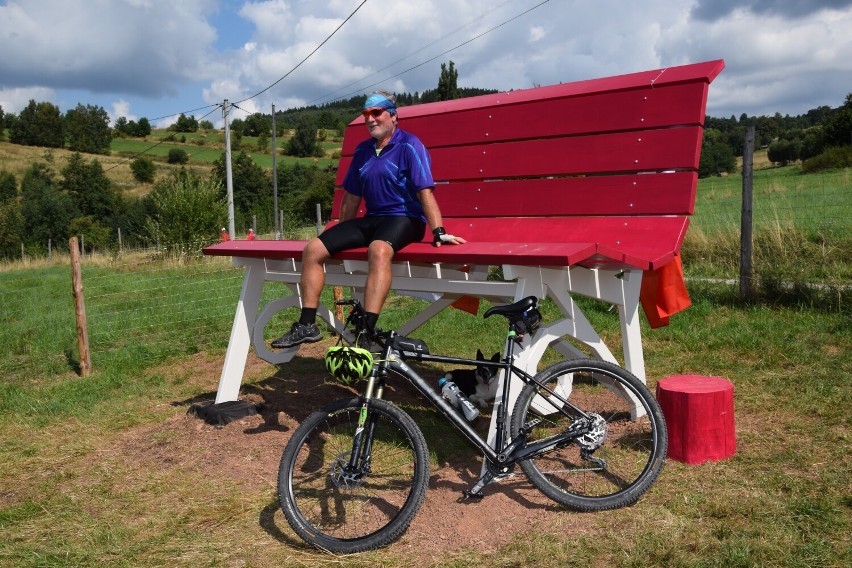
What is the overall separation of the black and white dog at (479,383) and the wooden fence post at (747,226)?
3472 millimetres

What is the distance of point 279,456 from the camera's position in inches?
163

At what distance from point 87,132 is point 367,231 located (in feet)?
273

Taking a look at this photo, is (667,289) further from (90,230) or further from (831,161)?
(90,230)

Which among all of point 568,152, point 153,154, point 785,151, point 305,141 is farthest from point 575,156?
point 153,154

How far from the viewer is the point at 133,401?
221 inches

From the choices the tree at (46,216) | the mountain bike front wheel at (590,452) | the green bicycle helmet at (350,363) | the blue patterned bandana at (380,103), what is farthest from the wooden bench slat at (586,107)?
the tree at (46,216)

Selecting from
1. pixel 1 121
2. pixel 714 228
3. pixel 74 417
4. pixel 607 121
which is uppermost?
pixel 1 121

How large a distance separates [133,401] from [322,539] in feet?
10.2

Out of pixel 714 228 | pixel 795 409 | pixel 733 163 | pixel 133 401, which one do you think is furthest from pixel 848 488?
pixel 733 163

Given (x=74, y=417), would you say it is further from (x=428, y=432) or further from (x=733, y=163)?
(x=733, y=163)

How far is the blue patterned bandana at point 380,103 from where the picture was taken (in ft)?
14.0

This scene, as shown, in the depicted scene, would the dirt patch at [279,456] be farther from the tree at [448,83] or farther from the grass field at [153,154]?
the grass field at [153,154]

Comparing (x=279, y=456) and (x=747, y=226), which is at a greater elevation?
(x=747, y=226)

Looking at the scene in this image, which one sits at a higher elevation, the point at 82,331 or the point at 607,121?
the point at 607,121
